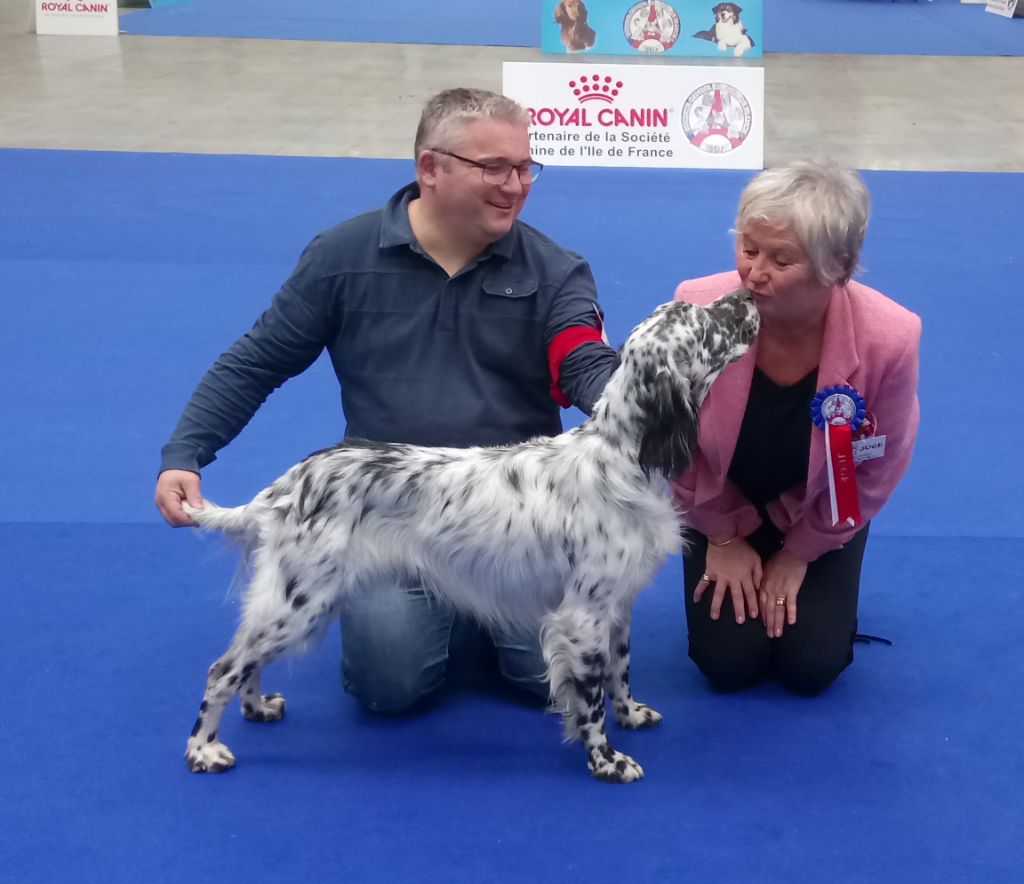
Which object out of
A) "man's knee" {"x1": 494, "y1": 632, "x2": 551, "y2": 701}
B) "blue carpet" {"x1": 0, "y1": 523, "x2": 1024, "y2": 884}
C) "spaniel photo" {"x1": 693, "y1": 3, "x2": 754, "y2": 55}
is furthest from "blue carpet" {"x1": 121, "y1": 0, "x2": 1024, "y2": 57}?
"man's knee" {"x1": 494, "y1": 632, "x2": 551, "y2": 701}

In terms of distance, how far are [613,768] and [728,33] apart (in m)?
9.20

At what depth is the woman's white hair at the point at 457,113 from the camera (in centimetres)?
265

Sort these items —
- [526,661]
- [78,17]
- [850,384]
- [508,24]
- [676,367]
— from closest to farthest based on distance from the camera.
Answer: [676,367] → [850,384] → [526,661] → [78,17] → [508,24]

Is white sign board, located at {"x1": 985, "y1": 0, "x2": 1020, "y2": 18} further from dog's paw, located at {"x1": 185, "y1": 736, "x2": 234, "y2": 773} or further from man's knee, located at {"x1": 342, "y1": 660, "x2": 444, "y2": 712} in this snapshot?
dog's paw, located at {"x1": 185, "y1": 736, "x2": 234, "y2": 773}

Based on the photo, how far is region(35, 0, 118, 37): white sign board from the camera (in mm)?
12016

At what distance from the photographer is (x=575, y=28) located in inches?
428

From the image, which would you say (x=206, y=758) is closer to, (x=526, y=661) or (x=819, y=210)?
(x=526, y=661)

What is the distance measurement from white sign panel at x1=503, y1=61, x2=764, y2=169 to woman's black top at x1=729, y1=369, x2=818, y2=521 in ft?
16.4

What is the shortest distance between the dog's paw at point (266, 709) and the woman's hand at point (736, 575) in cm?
101

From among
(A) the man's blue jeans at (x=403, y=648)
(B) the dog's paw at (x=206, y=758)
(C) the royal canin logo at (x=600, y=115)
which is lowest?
(B) the dog's paw at (x=206, y=758)

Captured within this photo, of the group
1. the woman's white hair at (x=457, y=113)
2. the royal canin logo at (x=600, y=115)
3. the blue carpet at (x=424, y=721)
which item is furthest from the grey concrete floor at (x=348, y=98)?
the woman's white hair at (x=457, y=113)

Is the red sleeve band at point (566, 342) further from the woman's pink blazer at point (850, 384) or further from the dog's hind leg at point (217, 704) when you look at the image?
the dog's hind leg at point (217, 704)

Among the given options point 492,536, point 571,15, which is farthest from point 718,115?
point 492,536

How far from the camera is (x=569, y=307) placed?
283cm
